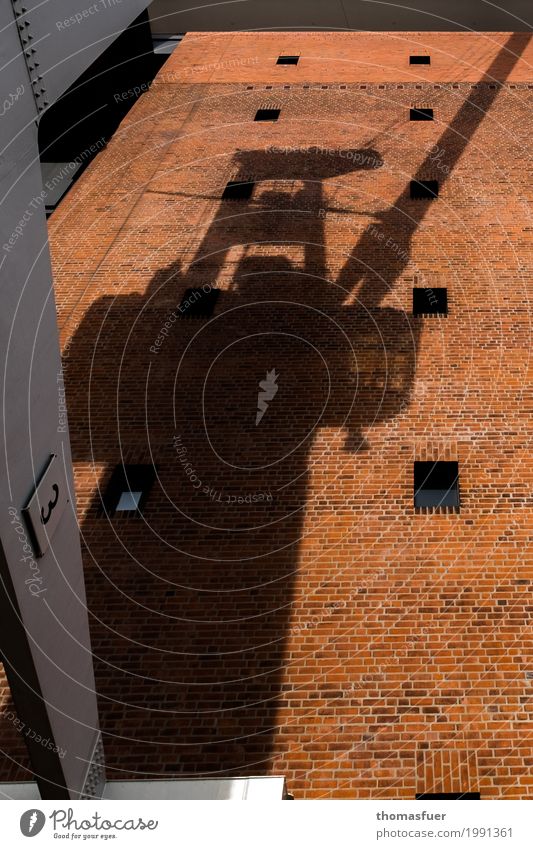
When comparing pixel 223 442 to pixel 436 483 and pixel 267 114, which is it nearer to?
pixel 436 483

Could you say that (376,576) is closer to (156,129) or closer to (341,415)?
(341,415)

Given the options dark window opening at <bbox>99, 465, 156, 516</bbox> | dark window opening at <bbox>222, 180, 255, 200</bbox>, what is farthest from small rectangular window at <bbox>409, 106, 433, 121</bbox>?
dark window opening at <bbox>99, 465, 156, 516</bbox>

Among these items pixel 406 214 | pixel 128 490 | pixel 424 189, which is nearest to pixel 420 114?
pixel 424 189

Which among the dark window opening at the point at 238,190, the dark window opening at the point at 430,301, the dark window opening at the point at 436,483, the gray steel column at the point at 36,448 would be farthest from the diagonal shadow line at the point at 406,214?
the gray steel column at the point at 36,448

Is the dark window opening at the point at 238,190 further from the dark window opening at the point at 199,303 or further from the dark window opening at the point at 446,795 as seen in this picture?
the dark window opening at the point at 446,795

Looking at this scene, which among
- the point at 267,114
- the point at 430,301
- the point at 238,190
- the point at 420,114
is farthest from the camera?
the point at 267,114

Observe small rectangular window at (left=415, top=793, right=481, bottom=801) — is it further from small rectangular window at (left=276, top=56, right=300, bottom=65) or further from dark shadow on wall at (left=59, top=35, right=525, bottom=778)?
small rectangular window at (left=276, top=56, right=300, bottom=65)
